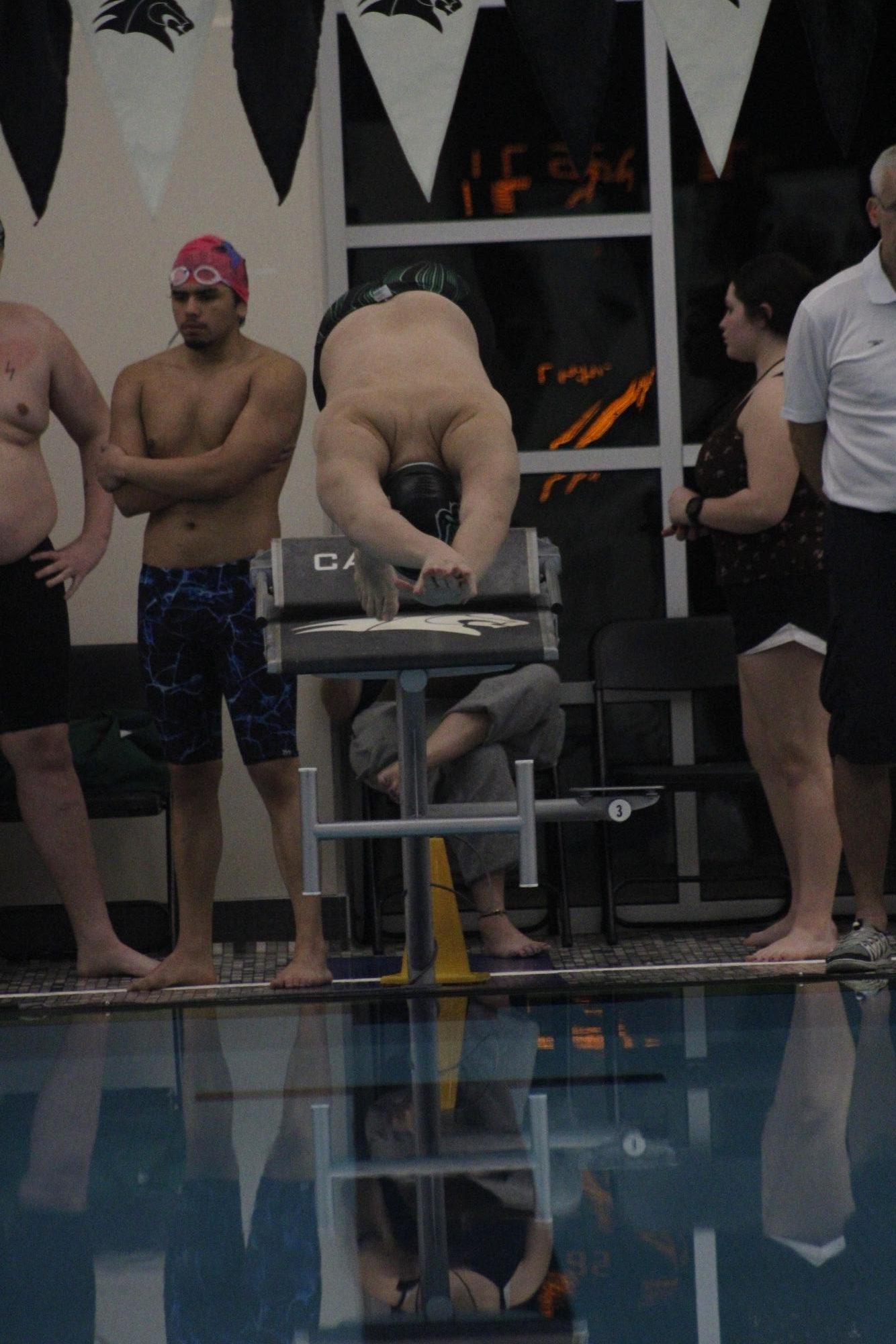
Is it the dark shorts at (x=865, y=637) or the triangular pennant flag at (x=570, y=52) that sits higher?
the triangular pennant flag at (x=570, y=52)

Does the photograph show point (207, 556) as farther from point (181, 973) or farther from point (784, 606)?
point (784, 606)

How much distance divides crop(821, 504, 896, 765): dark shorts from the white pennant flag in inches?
60.5

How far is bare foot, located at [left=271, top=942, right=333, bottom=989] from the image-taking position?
11.6 ft

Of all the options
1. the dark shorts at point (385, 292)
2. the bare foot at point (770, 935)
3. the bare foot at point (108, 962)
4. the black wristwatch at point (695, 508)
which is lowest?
the bare foot at point (770, 935)

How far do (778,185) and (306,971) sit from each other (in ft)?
9.78

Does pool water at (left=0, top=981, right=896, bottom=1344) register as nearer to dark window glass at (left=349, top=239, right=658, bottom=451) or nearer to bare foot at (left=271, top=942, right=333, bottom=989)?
bare foot at (left=271, top=942, right=333, bottom=989)

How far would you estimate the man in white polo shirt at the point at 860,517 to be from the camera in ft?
10.3

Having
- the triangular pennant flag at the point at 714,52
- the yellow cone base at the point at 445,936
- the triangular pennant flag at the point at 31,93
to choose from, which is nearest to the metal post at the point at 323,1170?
the yellow cone base at the point at 445,936

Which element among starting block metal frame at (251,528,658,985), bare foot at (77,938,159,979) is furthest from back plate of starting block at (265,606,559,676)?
bare foot at (77,938,159,979)

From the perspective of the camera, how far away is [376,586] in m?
2.86

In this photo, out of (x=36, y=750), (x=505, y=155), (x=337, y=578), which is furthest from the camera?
(x=505, y=155)

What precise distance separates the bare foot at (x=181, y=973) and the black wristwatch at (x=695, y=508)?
1.55m

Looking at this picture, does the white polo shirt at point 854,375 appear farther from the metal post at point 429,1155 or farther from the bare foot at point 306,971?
the bare foot at point 306,971

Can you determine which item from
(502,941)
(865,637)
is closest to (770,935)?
(502,941)
